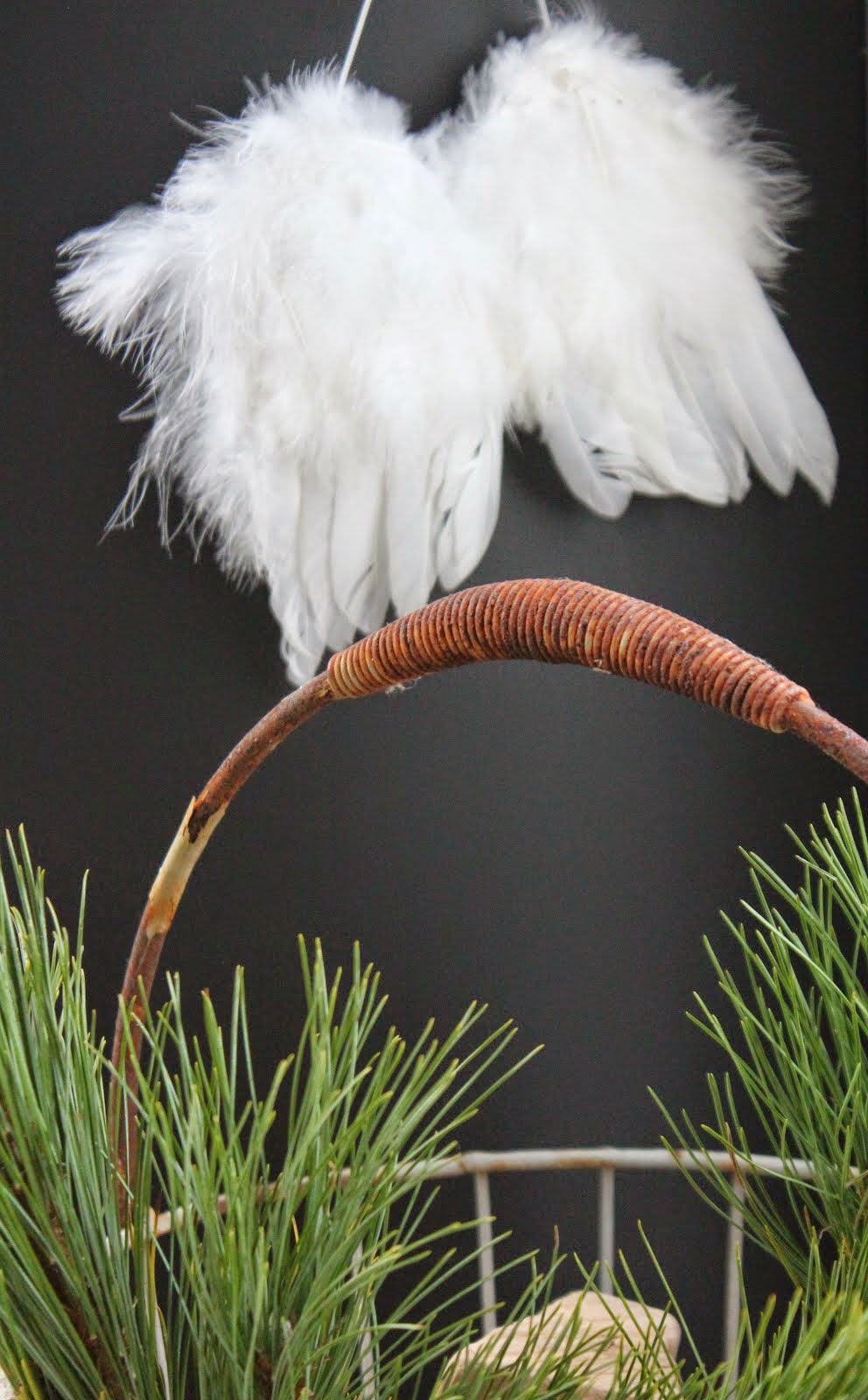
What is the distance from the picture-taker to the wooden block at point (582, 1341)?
0.38 m

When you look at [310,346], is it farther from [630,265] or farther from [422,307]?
[630,265]

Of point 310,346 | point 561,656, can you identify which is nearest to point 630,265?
point 310,346

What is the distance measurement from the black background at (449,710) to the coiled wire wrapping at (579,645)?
619mm

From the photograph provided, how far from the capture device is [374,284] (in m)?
1.08

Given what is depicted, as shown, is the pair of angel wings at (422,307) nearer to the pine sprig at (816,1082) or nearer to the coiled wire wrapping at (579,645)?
the coiled wire wrapping at (579,645)

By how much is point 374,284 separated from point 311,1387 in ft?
2.99

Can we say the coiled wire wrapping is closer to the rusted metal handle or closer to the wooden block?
the rusted metal handle

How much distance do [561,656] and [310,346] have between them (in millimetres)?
672

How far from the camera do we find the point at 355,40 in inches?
43.5

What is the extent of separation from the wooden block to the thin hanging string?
3.28 feet

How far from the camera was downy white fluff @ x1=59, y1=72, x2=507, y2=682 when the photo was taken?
1.07 meters

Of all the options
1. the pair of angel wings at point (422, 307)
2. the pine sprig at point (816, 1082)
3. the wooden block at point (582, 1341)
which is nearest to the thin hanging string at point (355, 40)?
the pair of angel wings at point (422, 307)

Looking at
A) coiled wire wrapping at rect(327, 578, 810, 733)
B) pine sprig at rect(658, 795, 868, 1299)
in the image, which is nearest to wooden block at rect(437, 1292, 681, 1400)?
pine sprig at rect(658, 795, 868, 1299)

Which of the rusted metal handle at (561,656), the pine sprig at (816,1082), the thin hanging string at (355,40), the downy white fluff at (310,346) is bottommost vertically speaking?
the pine sprig at (816,1082)
